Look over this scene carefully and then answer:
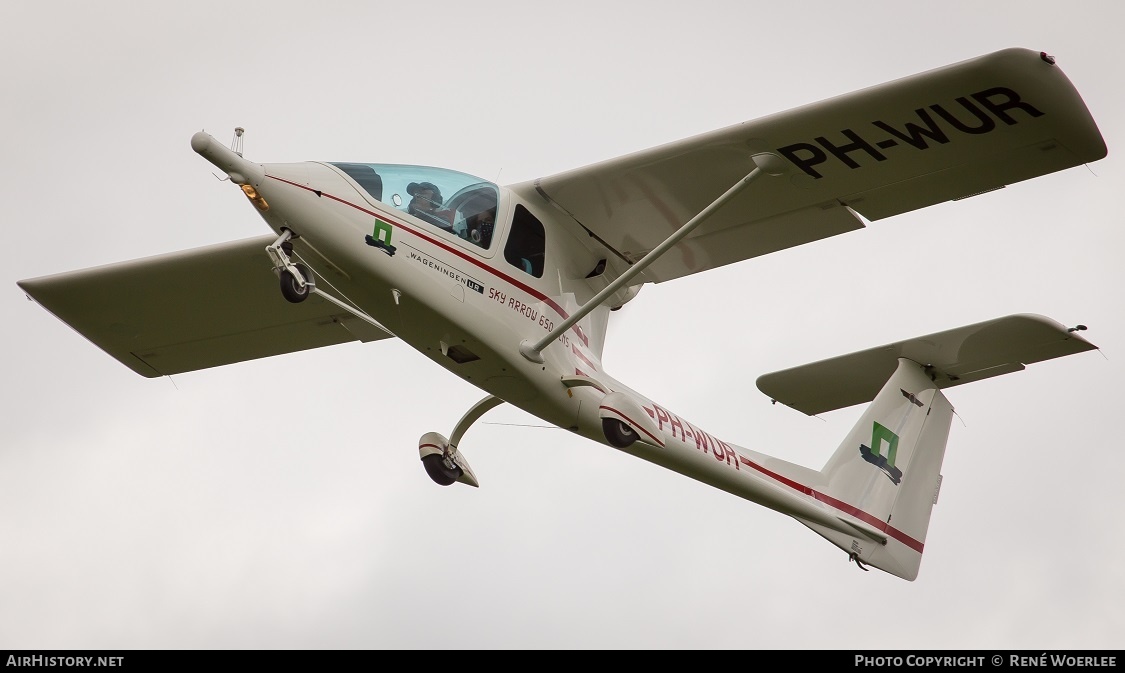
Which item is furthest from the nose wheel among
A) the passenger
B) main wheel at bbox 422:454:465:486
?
main wheel at bbox 422:454:465:486

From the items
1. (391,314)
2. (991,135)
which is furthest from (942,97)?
(391,314)

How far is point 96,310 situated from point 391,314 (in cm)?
376

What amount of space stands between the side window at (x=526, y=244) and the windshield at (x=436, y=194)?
0.27m

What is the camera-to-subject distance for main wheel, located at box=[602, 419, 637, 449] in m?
11.1

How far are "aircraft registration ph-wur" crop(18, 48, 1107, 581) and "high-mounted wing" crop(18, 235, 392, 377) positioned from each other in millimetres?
19

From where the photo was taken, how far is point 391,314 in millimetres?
10516

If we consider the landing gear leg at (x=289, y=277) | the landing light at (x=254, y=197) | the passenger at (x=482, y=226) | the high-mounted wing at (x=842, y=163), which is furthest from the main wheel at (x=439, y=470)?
the landing light at (x=254, y=197)

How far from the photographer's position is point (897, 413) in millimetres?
14453

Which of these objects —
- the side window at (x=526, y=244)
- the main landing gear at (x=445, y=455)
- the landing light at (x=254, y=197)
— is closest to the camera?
the landing light at (x=254, y=197)

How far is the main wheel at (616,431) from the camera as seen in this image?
1109cm

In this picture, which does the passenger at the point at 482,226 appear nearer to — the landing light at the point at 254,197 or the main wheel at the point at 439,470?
the landing light at the point at 254,197

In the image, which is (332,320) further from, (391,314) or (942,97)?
(942,97)

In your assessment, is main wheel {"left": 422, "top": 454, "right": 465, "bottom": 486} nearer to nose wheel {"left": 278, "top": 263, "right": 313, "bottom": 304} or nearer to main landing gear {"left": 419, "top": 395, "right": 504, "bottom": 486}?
main landing gear {"left": 419, "top": 395, "right": 504, "bottom": 486}

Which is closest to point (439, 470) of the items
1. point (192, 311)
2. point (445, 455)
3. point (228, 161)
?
point (445, 455)
